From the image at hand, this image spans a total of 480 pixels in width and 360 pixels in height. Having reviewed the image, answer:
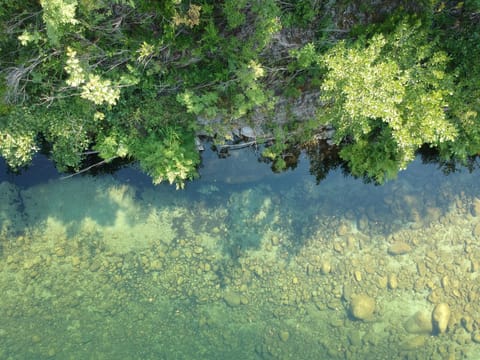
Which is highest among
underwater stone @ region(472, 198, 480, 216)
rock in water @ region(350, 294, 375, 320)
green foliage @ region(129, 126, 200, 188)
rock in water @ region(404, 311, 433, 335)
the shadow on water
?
green foliage @ region(129, 126, 200, 188)

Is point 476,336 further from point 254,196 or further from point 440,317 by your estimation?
point 254,196

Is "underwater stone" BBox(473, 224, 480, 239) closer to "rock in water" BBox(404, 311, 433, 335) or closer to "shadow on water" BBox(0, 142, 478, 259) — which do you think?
"shadow on water" BBox(0, 142, 478, 259)

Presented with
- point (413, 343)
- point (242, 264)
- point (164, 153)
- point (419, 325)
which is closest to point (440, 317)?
point (419, 325)

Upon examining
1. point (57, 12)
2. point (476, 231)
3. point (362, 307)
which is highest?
point (57, 12)

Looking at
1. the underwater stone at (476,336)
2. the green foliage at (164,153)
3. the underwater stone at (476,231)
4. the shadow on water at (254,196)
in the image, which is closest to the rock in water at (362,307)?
the shadow on water at (254,196)

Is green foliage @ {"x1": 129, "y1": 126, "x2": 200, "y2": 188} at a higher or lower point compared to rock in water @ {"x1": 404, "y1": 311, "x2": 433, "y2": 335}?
higher

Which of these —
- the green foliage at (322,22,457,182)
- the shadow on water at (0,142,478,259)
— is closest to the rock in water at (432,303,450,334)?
the shadow on water at (0,142,478,259)
